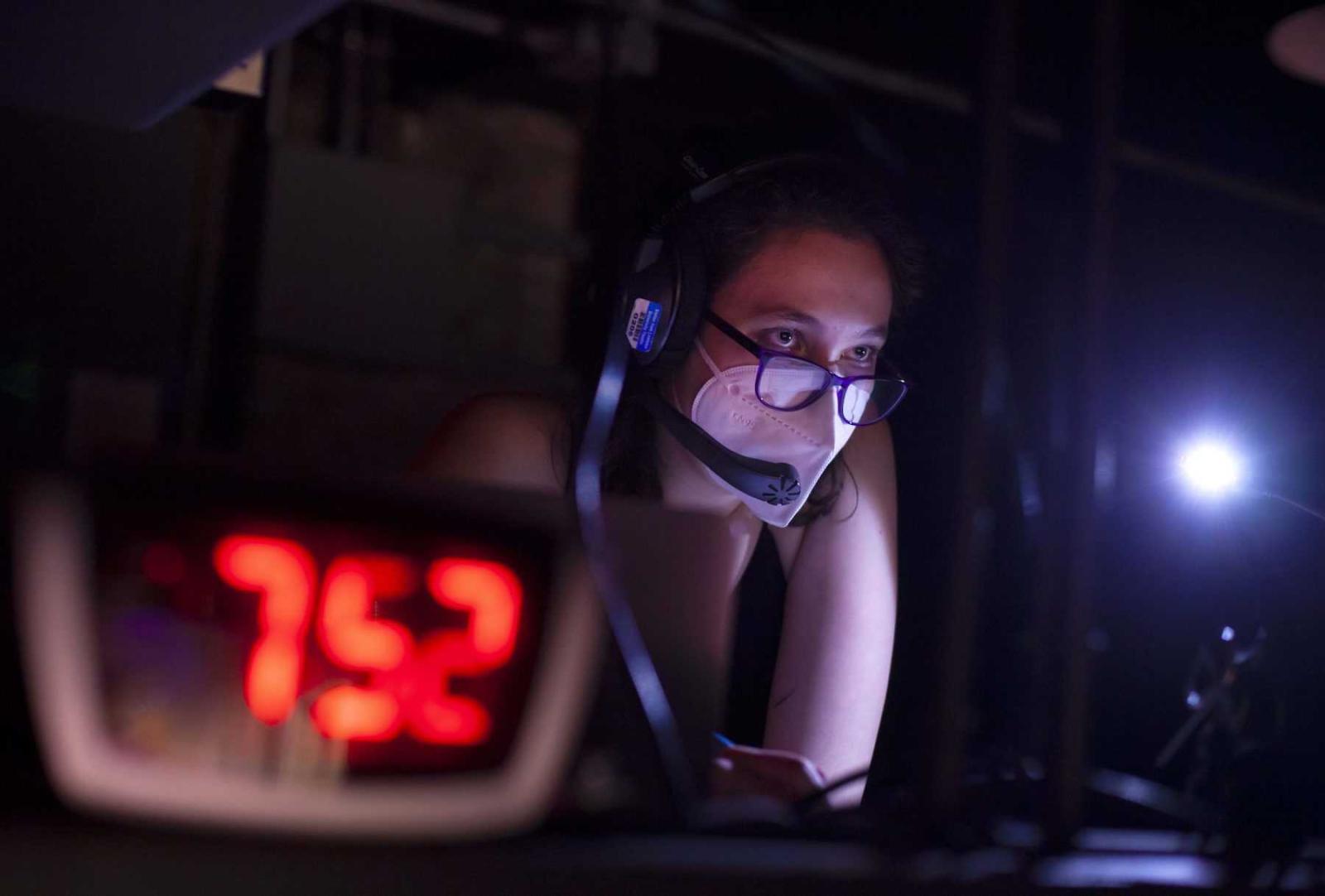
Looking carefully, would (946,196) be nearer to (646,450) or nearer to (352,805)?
(352,805)

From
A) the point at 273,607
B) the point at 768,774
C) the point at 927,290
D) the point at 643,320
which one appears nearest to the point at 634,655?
the point at 273,607

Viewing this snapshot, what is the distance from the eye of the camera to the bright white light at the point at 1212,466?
3.15 ft

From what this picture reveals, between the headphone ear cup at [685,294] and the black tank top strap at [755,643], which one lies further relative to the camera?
the black tank top strap at [755,643]

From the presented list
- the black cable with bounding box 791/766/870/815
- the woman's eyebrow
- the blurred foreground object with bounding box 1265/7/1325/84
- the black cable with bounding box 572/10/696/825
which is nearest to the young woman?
the woman's eyebrow

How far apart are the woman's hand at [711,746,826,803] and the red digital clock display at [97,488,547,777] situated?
0.33 metres

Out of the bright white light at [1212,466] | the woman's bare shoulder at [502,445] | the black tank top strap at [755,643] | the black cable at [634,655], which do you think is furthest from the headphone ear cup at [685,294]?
the black cable at [634,655]

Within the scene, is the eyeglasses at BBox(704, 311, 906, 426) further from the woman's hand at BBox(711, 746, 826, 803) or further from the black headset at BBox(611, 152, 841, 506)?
the woman's hand at BBox(711, 746, 826, 803)

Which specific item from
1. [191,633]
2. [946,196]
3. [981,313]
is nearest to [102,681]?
[191,633]

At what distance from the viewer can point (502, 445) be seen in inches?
47.6

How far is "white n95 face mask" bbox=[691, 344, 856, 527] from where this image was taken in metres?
1.12

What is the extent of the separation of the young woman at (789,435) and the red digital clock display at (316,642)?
0.79 m

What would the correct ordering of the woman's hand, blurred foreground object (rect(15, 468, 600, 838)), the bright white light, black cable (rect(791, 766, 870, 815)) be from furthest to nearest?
1. the bright white light
2. the woman's hand
3. black cable (rect(791, 766, 870, 815))
4. blurred foreground object (rect(15, 468, 600, 838))

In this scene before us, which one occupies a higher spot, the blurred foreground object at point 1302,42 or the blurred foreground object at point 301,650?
the blurred foreground object at point 1302,42

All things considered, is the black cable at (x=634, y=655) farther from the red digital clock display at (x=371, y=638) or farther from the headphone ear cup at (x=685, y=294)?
the headphone ear cup at (x=685, y=294)
